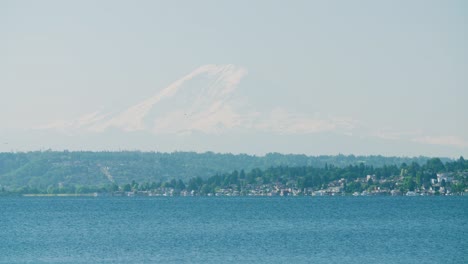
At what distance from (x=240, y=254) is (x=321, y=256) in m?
7.97

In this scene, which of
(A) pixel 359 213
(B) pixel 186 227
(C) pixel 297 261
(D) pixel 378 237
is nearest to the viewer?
(C) pixel 297 261

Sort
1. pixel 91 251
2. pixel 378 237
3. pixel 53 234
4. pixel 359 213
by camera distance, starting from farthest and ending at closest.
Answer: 1. pixel 359 213
2. pixel 53 234
3. pixel 378 237
4. pixel 91 251

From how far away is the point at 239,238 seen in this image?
12400 centimetres

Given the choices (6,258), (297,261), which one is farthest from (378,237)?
(6,258)

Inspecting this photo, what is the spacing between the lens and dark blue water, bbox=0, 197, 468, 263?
102250 mm

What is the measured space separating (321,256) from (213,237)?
25464mm

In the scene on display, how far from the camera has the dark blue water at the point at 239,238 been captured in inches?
4026

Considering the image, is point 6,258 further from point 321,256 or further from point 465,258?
point 465,258

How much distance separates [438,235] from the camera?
12706cm

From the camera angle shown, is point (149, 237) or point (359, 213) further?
point (359, 213)

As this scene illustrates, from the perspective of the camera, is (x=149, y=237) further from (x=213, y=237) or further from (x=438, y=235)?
(x=438, y=235)

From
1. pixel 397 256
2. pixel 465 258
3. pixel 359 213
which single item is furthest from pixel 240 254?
pixel 359 213

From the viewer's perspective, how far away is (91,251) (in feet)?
355

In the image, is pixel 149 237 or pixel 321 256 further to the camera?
pixel 149 237
